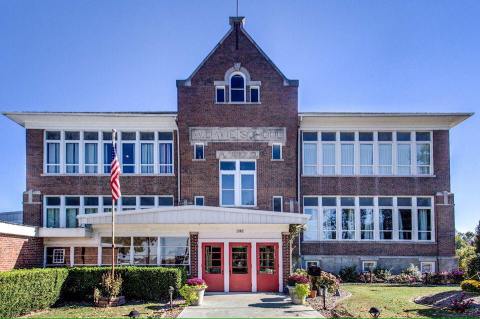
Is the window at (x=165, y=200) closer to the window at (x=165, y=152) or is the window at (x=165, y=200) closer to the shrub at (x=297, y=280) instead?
the window at (x=165, y=152)

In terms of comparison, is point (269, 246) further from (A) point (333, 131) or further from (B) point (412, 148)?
(B) point (412, 148)

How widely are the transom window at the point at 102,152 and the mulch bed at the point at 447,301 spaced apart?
15435 mm

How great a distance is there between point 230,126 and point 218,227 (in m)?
7.36

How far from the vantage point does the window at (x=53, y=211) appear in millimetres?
30094

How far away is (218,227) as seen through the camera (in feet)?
76.9

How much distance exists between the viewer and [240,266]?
23.5 m

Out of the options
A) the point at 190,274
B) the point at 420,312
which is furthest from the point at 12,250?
the point at 420,312

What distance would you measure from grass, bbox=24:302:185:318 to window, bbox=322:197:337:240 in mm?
13270

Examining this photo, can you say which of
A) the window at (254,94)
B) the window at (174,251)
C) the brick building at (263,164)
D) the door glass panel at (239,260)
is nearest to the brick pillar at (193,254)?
the window at (174,251)

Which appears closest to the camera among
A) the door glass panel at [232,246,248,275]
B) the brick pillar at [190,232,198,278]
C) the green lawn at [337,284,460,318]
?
the green lawn at [337,284,460,318]

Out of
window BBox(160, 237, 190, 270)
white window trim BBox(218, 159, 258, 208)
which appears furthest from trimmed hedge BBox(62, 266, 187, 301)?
white window trim BBox(218, 159, 258, 208)

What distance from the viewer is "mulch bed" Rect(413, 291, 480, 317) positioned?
57.9 feet

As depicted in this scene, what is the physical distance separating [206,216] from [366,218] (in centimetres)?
1159

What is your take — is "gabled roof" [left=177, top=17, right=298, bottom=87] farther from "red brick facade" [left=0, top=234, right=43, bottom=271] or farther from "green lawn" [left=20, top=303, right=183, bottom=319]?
"green lawn" [left=20, top=303, right=183, bottom=319]
